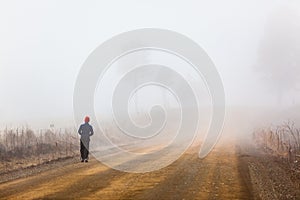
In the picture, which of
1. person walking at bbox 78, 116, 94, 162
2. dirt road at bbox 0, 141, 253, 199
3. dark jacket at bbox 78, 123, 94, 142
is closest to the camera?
dirt road at bbox 0, 141, 253, 199

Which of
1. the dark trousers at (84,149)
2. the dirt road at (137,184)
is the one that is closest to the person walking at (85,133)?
the dark trousers at (84,149)

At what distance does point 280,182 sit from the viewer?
12695mm

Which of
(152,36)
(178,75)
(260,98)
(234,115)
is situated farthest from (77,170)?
(260,98)

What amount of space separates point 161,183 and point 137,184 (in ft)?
2.50

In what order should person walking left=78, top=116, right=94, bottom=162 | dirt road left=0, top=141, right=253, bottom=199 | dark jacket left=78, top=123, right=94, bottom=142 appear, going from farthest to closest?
dark jacket left=78, top=123, right=94, bottom=142, person walking left=78, top=116, right=94, bottom=162, dirt road left=0, top=141, right=253, bottom=199

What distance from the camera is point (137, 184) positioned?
485 inches

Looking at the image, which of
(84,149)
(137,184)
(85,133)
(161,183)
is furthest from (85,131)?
(161,183)

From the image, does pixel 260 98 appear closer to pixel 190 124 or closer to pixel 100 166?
pixel 190 124

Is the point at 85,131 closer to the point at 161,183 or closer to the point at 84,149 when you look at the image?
the point at 84,149

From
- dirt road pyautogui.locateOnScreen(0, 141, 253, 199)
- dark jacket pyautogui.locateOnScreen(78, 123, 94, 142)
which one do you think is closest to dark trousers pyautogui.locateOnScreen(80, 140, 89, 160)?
dark jacket pyautogui.locateOnScreen(78, 123, 94, 142)

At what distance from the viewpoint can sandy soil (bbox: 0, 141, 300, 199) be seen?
10648 millimetres

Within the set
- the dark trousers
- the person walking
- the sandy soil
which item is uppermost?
the person walking

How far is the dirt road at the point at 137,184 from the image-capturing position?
34.9ft

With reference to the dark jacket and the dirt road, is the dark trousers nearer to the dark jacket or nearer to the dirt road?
the dark jacket
